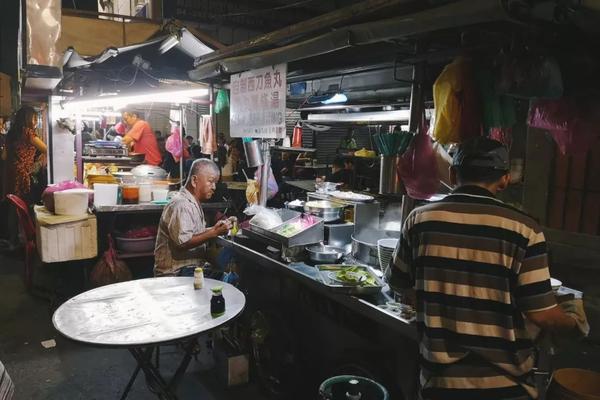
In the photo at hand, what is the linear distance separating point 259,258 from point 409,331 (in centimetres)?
219

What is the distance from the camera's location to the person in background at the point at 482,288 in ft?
7.61

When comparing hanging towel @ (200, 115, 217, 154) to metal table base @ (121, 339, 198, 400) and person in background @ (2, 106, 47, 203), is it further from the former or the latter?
metal table base @ (121, 339, 198, 400)

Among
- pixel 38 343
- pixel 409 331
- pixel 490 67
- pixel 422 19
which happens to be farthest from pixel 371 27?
pixel 38 343

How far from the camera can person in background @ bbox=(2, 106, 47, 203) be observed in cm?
916

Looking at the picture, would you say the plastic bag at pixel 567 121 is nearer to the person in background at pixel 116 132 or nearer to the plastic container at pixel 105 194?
the plastic container at pixel 105 194

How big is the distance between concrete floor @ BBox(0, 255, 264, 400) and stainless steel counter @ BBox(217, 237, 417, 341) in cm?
144

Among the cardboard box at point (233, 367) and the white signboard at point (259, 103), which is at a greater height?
the white signboard at point (259, 103)

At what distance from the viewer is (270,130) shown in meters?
4.91

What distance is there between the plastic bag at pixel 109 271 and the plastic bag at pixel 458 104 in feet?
18.8

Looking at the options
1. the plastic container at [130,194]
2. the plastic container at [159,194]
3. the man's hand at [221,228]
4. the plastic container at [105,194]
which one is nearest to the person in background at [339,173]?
the plastic container at [159,194]

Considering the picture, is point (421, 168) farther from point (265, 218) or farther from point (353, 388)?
point (265, 218)

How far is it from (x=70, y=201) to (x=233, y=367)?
4.06 metres

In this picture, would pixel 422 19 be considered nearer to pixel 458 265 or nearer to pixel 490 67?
pixel 490 67

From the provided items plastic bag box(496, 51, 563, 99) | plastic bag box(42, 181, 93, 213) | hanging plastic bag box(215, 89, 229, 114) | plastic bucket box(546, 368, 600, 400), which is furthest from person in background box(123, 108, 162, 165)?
plastic bucket box(546, 368, 600, 400)
